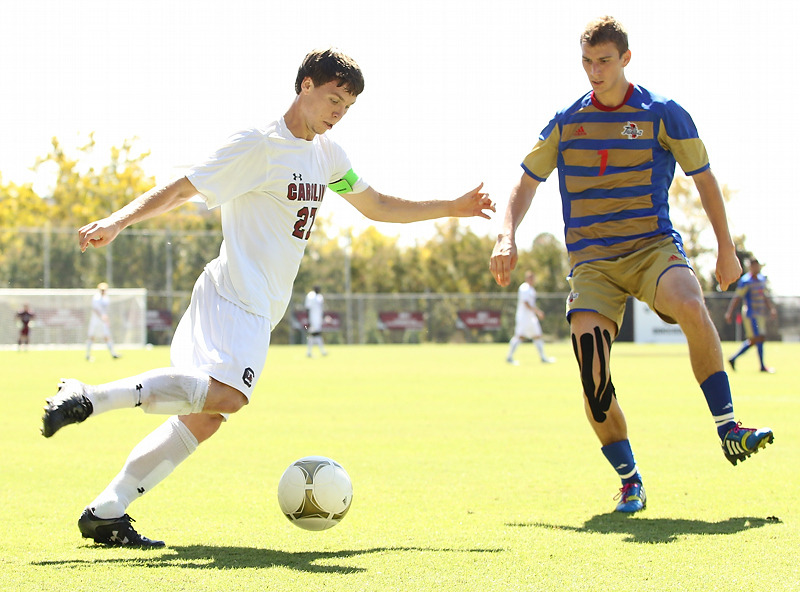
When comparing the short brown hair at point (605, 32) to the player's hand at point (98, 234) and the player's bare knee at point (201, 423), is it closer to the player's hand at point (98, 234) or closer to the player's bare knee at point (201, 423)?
the player's hand at point (98, 234)

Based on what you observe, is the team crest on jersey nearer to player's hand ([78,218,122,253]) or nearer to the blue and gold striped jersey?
the blue and gold striped jersey

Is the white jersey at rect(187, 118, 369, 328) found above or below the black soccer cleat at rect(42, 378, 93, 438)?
above

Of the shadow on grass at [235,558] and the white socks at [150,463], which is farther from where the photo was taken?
the white socks at [150,463]

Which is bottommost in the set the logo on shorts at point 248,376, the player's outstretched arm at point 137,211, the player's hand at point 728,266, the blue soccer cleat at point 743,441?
the blue soccer cleat at point 743,441

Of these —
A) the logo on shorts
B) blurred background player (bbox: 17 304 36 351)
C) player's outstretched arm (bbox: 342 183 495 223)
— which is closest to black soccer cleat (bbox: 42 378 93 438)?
the logo on shorts

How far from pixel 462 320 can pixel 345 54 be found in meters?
46.9

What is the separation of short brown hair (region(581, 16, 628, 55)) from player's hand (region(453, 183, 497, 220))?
1006mm

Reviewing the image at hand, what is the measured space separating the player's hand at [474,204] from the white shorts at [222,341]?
4.71 feet

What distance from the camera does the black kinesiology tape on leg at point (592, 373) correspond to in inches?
213

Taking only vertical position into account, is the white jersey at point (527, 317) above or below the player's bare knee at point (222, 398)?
above

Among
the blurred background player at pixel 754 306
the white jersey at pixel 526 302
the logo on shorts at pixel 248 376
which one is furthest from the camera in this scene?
the white jersey at pixel 526 302

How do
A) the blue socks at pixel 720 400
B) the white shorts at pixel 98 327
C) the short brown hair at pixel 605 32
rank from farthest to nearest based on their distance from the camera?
the white shorts at pixel 98 327
the short brown hair at pixel 605 32
the blue socks at pixel 720 400

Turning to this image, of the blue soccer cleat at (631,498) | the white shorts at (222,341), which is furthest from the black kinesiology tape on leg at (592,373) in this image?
the white shorts at (222,341)

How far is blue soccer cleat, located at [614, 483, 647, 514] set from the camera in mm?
5445
